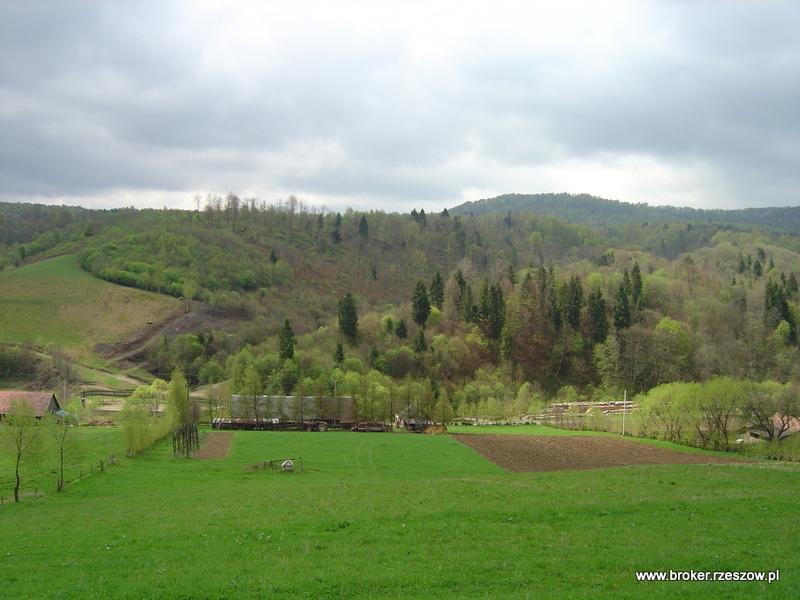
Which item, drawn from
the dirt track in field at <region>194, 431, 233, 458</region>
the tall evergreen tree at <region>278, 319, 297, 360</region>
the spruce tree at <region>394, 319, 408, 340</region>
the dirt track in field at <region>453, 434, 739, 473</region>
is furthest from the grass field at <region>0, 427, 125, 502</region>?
the spruce tree at <region>394, 319, 408, 340</region>

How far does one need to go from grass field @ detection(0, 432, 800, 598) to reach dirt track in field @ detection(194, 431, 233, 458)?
2006 centimetres

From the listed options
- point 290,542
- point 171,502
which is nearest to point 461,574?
point 290,542

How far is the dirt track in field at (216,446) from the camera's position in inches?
2173

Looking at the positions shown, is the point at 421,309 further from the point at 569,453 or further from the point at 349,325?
the point at 569,453

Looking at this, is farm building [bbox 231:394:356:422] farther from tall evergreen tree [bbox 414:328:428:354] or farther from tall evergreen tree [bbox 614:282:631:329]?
→ tall evergreen tree [bbox 614:282:631:329]

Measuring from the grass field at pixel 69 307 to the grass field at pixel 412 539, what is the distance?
397 ft

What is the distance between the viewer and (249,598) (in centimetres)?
1466

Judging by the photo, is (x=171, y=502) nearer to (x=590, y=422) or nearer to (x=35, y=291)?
(x=590, y=422)

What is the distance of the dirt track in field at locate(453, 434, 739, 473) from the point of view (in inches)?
2041

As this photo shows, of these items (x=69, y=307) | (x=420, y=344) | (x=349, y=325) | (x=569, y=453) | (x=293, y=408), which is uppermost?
(x=69, y=307)

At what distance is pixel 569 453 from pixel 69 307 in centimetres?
13405

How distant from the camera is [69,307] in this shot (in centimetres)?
15525

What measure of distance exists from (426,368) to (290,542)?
103 meters

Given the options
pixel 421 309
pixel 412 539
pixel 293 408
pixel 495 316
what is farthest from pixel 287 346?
pixel 412 539
